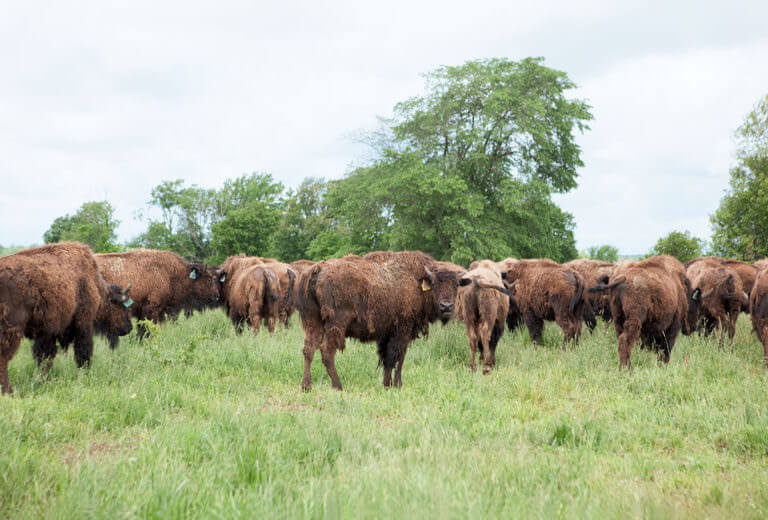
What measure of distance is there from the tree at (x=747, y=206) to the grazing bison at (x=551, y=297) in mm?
28868

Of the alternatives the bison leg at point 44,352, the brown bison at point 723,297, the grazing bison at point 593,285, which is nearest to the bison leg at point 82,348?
the bison leg at point 44,352

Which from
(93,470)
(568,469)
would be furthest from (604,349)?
(93,470)

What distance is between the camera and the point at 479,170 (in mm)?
28734

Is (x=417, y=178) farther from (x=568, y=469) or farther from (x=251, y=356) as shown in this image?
(x=568, y=469)

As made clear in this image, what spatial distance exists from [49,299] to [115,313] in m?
3.06

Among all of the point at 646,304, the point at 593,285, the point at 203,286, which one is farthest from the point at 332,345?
the point at 593,285

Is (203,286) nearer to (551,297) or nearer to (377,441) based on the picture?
(551,297)

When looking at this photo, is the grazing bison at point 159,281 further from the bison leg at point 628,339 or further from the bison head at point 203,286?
the bison leg at point 628,339

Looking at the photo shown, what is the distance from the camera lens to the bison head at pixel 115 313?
9.13 metres

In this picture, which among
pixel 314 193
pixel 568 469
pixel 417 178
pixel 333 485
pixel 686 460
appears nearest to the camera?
pixel 333 485

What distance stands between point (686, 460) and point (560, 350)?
5893mm

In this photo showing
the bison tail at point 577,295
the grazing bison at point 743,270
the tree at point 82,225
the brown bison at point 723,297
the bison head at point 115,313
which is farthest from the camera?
the tree at point 82,225

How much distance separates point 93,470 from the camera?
3471 millimetres

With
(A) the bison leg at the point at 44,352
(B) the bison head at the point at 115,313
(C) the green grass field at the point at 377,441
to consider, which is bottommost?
(C) the green grass field at the point at 377,441
